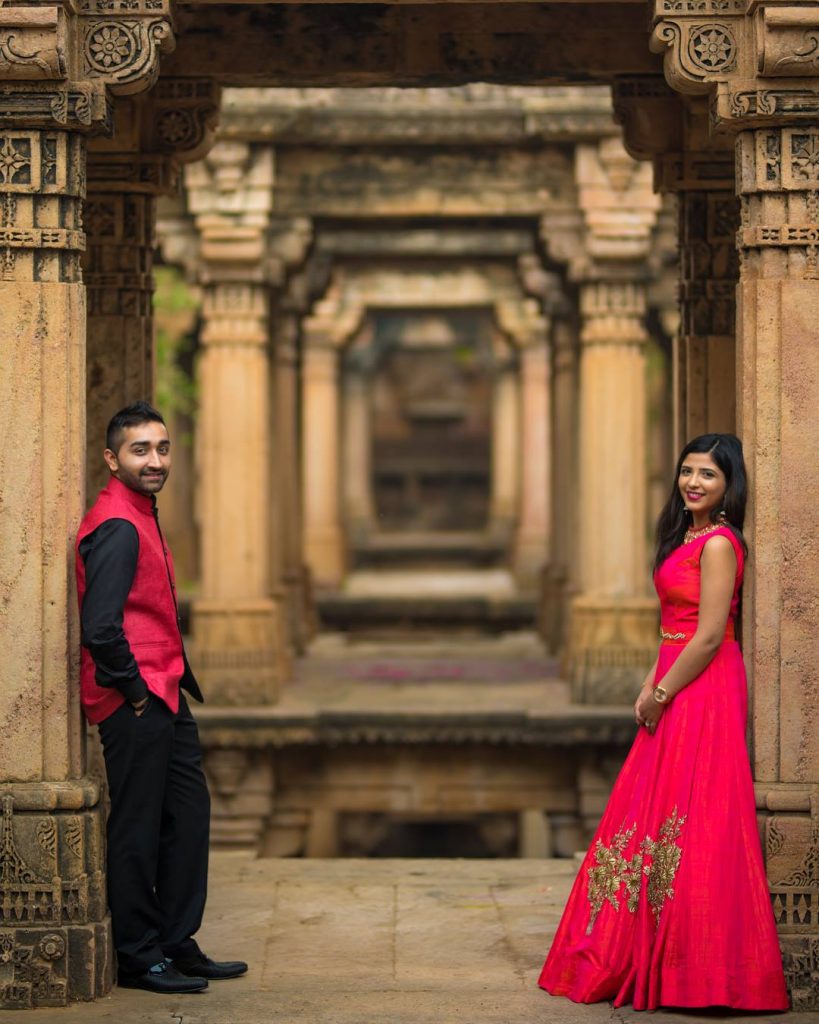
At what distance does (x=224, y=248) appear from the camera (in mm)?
12828

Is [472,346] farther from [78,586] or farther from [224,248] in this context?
[78,586]

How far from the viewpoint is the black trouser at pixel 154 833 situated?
5.38 m

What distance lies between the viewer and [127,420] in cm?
544

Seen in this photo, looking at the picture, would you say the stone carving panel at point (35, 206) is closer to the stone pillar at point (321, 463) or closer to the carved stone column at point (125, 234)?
the carved stone column at point (125, 234)

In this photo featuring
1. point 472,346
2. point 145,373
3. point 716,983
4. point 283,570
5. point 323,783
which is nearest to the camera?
point 716,983

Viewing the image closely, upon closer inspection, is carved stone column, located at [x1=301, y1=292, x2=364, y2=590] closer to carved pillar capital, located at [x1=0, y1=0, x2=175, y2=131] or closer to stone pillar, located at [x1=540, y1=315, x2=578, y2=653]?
stone pillar, located at [x1=540, y1=315, x2=578, y2=653]

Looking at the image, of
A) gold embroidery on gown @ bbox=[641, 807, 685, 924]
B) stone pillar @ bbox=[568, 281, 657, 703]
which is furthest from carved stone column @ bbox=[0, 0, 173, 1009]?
stone pillar @ bbox=[568, 281, 657, 703]

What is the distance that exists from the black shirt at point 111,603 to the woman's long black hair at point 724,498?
61.8 inches

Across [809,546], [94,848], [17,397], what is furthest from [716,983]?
[17,397]

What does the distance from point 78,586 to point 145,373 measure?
1791 millimetres

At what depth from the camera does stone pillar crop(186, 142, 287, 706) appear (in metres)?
12.8

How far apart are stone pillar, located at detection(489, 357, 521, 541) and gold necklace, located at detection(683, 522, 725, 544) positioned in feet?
68.9

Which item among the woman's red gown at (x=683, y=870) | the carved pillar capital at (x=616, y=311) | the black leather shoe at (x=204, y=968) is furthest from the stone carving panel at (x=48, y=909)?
the carved pillar capital at (x=616, y=311)

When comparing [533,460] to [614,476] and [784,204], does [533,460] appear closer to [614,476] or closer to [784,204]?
[614,476]
